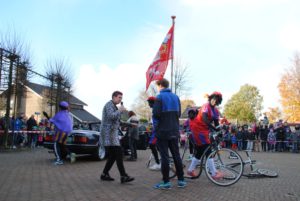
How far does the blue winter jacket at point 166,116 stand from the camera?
6.78 m

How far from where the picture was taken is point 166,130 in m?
6.77

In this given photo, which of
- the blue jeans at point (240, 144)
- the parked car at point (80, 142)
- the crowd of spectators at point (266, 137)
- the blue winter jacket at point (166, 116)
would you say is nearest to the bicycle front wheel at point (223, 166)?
the blue winter jacket at point (166, 116)

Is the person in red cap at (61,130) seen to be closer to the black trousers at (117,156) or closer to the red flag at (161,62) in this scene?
the black trousers at (117,156)

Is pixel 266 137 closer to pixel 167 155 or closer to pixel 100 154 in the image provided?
pixel 100 154

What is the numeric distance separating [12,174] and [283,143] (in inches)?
730

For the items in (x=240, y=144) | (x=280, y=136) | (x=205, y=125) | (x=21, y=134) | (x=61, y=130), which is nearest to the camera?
(x=205, y=125)

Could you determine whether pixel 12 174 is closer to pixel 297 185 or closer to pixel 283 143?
pixel 297 185

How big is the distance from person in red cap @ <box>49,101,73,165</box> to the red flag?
5.72m

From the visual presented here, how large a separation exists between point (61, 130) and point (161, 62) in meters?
7.03

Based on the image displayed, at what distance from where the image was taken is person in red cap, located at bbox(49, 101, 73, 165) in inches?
428

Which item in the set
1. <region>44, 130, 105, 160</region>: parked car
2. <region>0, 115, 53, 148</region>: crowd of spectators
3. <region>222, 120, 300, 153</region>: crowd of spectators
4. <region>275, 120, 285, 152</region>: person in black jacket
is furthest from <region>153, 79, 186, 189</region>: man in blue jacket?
<region>275, 120, 285, 152</region>: person in black jacket

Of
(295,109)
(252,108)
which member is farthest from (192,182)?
(252,108)

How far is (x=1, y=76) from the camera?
17156mm

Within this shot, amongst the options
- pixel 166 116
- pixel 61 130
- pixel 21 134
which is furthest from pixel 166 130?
pixel 21 134
